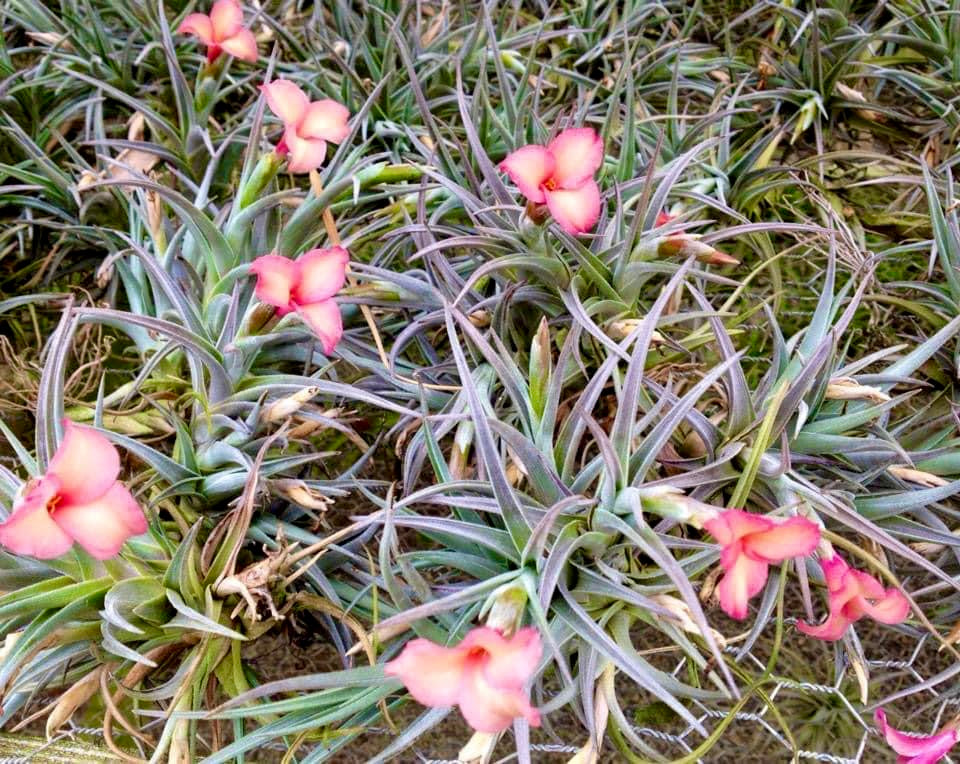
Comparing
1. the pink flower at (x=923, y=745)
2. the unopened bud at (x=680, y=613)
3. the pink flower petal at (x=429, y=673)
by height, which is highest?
the pink flower petal at (x=429, y=673)

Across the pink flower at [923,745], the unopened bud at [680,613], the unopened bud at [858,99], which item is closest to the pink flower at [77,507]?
the unopened bud at [680,613]

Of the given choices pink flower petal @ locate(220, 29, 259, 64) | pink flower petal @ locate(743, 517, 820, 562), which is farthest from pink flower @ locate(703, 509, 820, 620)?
pink flower petal @ locate(220, 29, 259, 64)

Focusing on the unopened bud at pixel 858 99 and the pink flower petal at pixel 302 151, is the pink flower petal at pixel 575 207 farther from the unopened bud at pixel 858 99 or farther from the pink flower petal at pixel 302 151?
the unopened bud at pixel 858 99

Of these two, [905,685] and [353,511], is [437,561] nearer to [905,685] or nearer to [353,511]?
[353,511]

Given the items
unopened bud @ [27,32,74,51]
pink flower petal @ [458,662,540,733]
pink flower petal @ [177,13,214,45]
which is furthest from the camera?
unopened bud @ [27,32,74,51]

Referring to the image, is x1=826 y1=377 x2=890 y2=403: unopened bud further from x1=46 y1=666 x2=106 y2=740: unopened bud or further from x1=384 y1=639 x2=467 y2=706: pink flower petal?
x1=46 y1=666 x2=106 y2=740: unopened bud

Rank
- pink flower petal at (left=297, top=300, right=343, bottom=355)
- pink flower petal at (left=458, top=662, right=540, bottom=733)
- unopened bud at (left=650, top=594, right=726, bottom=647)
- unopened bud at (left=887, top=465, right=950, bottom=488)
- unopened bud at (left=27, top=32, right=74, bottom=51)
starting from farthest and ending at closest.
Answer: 1. unopened bud at (left=27, top=32, right=74, bottom=51)
2. unopened bud at (left=887, top=465, right=950, bottom=488)
3. pink flower petal at (left=297, top=300, right=343, bottom=355)
4. unopened bud at (left=650, top=594, right=726, bottom=647)
5. pink flower petal at (left=458, top=662, right=540, bottom=733)

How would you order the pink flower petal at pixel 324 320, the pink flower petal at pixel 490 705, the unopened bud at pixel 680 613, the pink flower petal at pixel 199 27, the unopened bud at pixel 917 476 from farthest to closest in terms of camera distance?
1. the pink flower petal at pixel 199 27
2. the unopened bud at pixel 917 476
3. the pink flower petal at pixel 324 320
4. the unopened bud at pixel 680 613
5. the pink flower petal at pixel 490 705
